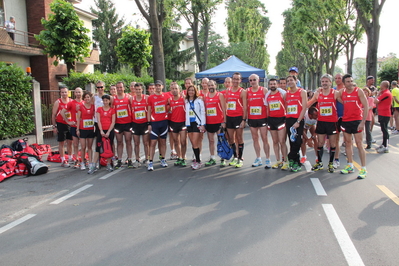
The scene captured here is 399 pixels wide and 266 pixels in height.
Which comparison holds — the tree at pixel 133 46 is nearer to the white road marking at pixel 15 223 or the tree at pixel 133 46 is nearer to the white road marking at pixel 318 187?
the white road marking at pixel 318 187

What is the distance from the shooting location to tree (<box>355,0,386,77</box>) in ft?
61.5

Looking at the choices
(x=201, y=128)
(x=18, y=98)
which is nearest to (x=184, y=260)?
(x=201, y=128)

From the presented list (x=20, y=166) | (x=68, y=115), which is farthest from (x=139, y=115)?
(x=20, y=166)

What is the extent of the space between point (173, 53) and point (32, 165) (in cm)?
3930

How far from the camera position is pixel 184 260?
3541 millimetres

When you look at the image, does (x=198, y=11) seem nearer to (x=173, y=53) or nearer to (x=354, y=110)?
(x=173, y=53)

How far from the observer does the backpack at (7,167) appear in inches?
289

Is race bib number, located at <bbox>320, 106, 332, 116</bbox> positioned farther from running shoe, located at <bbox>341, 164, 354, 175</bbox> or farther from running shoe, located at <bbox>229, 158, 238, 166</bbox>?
running shoe, located at <bbox>229, 158, 238, 166</bbox>

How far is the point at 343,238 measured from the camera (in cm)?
397

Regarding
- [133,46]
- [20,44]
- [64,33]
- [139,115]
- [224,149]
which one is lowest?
[224,149]

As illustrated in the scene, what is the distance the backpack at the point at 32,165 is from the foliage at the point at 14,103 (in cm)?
243

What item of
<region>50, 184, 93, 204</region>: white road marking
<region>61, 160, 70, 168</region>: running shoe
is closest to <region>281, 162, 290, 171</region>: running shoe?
<region>50, 184, 93, 204</region>: white road marking

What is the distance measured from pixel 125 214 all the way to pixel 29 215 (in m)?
1.50

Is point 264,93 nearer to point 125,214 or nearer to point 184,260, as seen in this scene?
point 125,214
